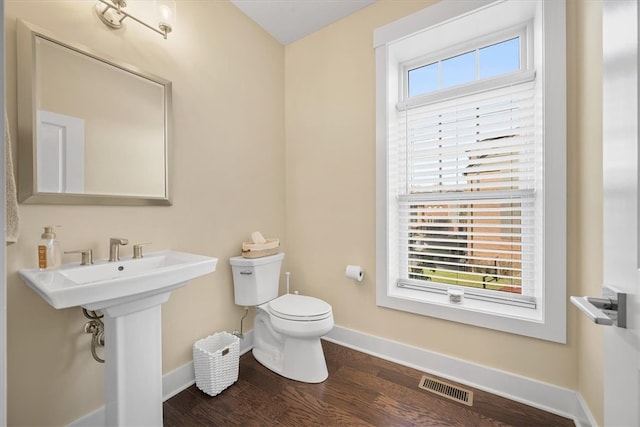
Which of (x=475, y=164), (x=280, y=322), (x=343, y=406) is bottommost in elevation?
(x=343, y=406)

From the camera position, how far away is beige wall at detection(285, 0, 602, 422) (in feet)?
4.07

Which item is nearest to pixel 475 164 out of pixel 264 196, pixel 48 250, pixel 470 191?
pixel 470 191

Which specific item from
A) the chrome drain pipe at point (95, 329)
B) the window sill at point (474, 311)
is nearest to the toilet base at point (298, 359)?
the window sill at point (474, 311)

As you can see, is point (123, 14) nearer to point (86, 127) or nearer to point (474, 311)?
point (86, 127)

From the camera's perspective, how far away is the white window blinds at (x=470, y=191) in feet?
5.27

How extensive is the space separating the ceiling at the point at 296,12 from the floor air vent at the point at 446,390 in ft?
8.52

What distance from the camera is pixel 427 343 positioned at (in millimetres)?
1779

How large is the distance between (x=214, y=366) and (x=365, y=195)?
4.81 feet

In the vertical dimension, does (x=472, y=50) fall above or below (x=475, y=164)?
above

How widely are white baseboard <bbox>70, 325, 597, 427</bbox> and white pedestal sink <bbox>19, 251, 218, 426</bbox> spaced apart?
369 mm

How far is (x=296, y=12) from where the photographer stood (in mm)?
2010

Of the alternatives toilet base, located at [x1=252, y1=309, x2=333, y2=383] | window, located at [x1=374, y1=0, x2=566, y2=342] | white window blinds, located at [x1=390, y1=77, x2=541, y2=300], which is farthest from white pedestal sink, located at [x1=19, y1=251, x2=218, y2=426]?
white window blinds, located at [x1=390, y1=77, x2=541, y2=300]

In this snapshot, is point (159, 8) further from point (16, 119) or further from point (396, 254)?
point (396, 254)

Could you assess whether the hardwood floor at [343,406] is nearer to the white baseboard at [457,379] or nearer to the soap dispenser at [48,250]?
the white baseboard at [457,379]
